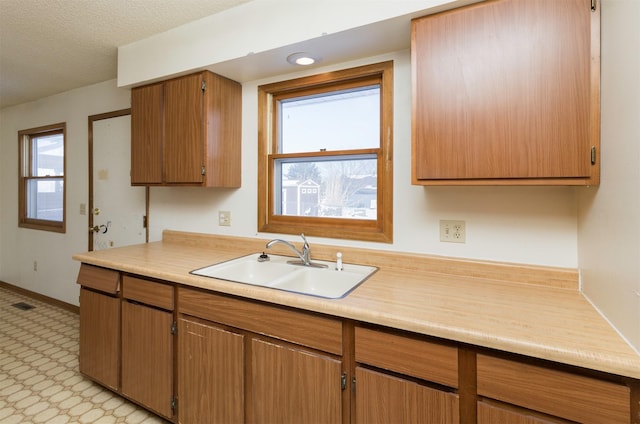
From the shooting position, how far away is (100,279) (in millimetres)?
1849

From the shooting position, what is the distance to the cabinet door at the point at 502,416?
2.90ft

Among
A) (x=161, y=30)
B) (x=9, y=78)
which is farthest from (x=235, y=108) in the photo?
(x=9, y=78)

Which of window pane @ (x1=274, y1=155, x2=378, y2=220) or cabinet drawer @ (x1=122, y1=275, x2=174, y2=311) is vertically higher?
window pane @ (x1=274, y1=155, x2=378, y2=220)

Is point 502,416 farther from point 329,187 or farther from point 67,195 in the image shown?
point 67,195

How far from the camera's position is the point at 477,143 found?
4.07 feet

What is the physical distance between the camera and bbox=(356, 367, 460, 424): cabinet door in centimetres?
99

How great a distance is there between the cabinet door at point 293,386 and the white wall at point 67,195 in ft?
8.50

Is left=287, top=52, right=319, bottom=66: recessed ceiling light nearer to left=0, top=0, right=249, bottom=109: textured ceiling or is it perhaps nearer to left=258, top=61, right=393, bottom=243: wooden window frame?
left=258, top=61, right=393, bottom=243: wooden window frame

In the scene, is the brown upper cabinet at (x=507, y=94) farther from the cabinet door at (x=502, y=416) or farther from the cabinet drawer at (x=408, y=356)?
the cabinet door at (x=502, y=416)

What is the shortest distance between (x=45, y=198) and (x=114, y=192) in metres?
1.46

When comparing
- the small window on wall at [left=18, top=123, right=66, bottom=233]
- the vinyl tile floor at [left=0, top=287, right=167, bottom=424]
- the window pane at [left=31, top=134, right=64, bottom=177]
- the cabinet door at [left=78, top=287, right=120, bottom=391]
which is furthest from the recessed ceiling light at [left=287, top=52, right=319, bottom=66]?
the window pane at [left=31, top=134, right=64, bottom=177]

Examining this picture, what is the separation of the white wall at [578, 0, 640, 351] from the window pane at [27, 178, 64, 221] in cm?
437

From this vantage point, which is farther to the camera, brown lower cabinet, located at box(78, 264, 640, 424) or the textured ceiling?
the textured ceiling

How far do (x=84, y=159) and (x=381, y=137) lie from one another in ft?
9.74
